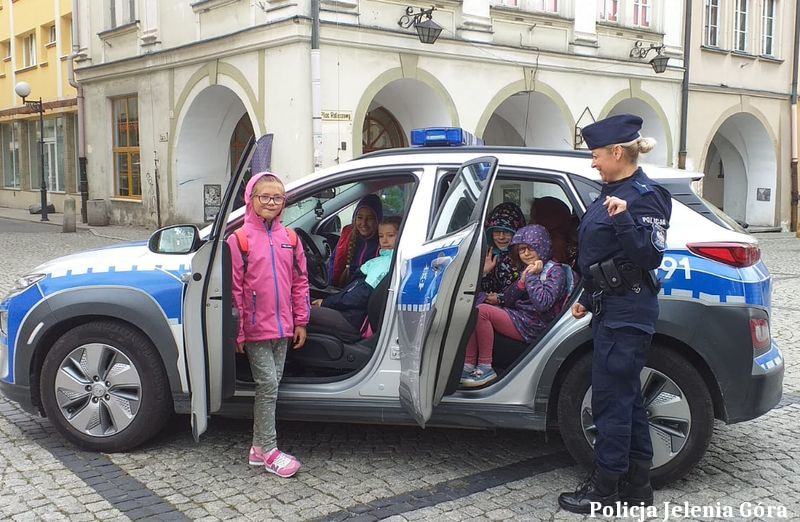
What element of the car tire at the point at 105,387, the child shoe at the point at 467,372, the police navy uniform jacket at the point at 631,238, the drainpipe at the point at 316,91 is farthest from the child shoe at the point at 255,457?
the drainpipe at the point at 316,91

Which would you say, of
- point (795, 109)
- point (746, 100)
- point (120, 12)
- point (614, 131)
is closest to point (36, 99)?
point (120, 12)

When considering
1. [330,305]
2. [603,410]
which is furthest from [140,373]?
[603,410]

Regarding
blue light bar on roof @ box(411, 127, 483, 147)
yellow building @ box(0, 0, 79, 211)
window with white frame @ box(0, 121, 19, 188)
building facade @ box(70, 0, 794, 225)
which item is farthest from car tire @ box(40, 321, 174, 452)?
window with white frame @ box(0, 121, 19, 188)

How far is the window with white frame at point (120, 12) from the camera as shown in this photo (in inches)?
784

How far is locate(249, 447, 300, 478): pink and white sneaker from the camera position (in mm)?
4277

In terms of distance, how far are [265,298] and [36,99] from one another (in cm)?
2763

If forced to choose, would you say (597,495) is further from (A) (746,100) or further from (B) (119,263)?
(A) (746,100)

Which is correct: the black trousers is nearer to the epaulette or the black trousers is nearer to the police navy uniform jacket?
the police navy uniform jacket

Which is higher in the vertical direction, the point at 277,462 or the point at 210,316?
the point at 210,316

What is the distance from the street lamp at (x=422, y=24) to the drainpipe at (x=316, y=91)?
1835 millimetres

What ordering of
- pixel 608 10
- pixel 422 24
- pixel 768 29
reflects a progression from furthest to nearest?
pixel 768 29, pixel 608 10, pixel 422 24

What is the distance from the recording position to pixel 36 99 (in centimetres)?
2858

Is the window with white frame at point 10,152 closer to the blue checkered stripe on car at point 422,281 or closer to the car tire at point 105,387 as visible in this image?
the car tire at point 105,387

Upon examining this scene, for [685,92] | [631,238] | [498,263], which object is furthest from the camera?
[685,92]
